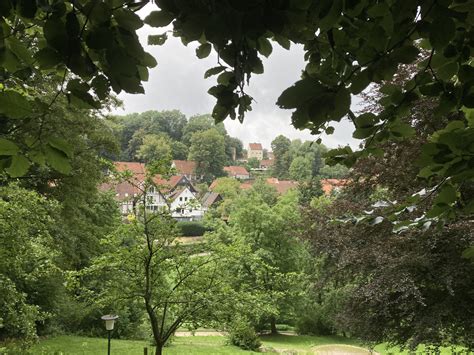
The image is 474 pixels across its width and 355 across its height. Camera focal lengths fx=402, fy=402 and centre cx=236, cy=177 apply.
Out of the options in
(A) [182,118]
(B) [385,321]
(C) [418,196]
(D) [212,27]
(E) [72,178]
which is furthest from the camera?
(A) [182,118]

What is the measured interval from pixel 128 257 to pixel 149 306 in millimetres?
1028

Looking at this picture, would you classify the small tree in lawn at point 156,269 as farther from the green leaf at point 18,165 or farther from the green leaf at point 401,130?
the green leaf at point 18,165

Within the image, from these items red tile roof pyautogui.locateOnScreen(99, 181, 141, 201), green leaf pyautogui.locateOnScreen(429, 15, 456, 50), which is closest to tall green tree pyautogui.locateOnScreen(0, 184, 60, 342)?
red tile roof pyautogui.locateOnScreen(99, 181, 141, 201)

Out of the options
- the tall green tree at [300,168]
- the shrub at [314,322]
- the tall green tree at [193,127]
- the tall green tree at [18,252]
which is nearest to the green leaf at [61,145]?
the tall green tree at [18,252]

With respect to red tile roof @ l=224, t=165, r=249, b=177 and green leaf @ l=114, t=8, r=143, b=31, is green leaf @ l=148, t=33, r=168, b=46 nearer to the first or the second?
green leaf @ l=114, t=8, r=143, b=31

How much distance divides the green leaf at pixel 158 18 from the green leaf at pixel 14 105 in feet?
1.03

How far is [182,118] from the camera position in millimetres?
76688

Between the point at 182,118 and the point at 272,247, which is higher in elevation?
the point at 182,118

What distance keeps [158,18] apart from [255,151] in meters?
109

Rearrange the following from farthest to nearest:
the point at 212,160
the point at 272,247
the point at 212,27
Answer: the point at 212,160 → the point at 272,247 → the point at 212,27

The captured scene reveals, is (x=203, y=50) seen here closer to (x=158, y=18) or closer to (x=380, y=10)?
(x=158, y=18)

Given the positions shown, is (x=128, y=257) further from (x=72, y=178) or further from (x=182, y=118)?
(x=182, y=118)

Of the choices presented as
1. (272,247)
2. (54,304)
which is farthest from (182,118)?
(54,304)

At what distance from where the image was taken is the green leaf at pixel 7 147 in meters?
0.91
